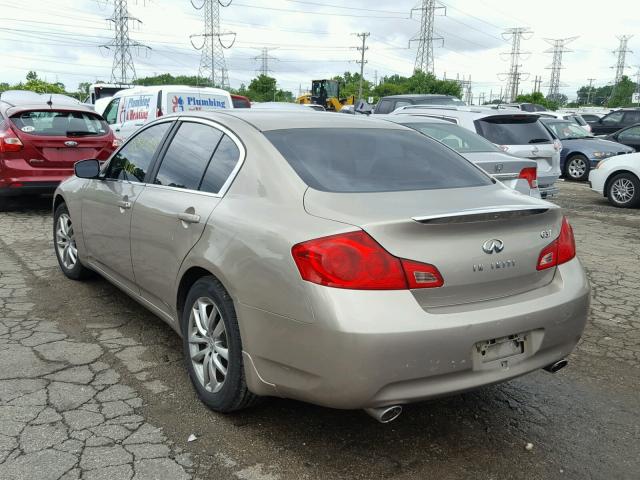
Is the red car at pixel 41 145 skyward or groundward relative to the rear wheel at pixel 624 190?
skyward

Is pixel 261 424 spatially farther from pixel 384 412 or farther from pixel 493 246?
pixel 493 246

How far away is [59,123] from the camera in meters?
8.89

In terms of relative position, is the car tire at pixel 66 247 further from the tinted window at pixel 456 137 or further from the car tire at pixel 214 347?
the tinted window at pixel 456 137

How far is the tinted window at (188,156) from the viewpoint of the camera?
360 centimetres

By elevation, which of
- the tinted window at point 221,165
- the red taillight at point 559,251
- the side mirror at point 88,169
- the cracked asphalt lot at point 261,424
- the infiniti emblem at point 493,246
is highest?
the tinted window at point 221,165

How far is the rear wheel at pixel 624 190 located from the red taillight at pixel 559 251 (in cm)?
877

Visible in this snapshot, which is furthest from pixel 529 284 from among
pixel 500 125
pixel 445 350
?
pixel 500 125

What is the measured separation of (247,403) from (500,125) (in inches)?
292

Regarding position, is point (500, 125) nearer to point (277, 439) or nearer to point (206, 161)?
point (206, 161)

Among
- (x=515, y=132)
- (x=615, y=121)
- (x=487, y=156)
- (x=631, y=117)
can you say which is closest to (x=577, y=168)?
(x=515, y=132)

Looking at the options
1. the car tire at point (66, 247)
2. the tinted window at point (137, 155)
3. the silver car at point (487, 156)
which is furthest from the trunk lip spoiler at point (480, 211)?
the silver car at point (487, 156)

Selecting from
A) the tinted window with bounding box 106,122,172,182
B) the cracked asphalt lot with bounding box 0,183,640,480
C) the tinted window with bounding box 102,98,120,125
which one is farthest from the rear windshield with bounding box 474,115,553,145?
the tinted window with bounding box 102,98,120,125

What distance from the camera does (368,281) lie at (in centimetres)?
256

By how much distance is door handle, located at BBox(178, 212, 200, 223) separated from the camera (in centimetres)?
331
